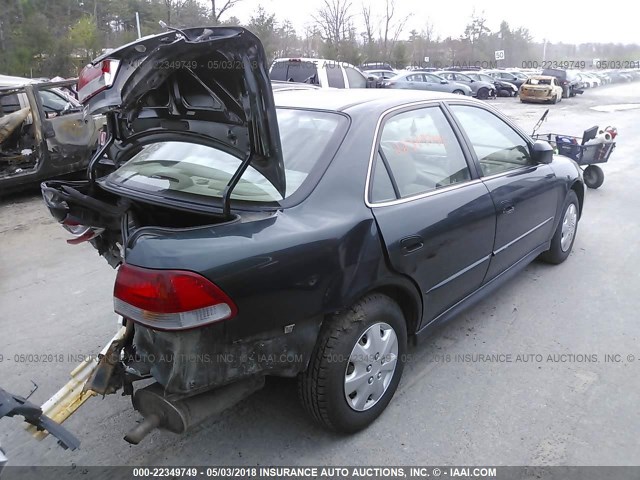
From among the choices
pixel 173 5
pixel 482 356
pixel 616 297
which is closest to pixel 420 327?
pixel 482 356

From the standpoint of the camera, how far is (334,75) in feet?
40.3

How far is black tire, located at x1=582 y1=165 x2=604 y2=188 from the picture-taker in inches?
313

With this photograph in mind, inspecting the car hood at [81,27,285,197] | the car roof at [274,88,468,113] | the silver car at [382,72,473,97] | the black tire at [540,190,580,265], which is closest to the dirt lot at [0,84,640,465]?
the black tire at [540,190,580,265]

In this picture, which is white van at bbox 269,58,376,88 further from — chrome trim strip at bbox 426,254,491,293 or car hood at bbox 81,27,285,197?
car hood at bbox 81,27,285,197

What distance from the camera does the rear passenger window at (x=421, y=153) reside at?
2.87 metres

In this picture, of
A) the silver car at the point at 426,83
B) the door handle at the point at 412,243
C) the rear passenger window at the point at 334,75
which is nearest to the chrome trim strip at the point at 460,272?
the door handle at the point at 412,243

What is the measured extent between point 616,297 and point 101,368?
3972 mm

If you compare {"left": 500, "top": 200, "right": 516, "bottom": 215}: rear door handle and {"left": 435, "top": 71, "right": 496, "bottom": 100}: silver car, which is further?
{"left": 435, "top": 71, "right": 496, "bottom": 100}: silver car

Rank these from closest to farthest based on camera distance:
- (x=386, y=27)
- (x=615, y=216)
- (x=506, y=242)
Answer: (x=506, y=242) → (x=615, y=216) → (x=386, y=27)

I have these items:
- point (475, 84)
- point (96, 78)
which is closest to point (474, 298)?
point (96, 78)

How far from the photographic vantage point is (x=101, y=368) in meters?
2.28

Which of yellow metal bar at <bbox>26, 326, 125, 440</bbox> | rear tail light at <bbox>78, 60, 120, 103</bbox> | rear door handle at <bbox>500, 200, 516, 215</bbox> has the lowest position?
yellow metal bar at <bbox>26, 326, 125, 440</bbox>

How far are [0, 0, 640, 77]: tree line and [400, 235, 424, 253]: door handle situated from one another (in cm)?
705

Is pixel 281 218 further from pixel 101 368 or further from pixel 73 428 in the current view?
pixel 73 428
